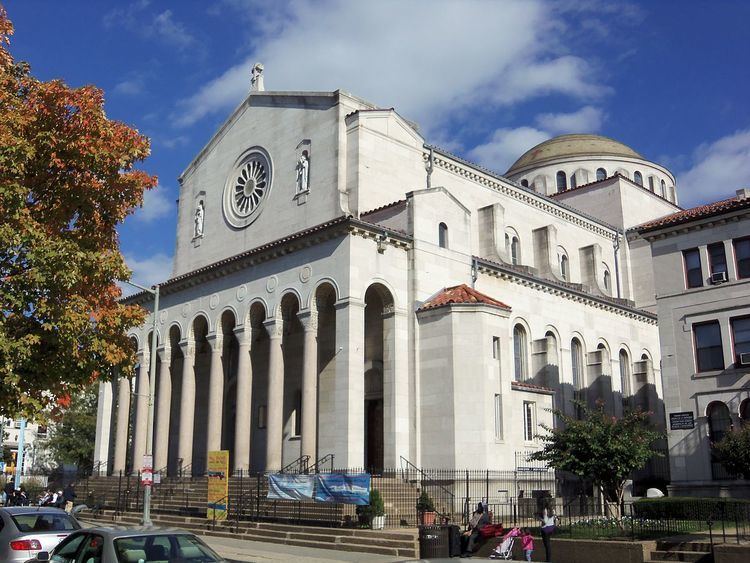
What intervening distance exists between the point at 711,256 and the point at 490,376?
1005 cm

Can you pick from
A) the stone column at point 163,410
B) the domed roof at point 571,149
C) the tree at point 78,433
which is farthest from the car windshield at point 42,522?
the tree at point 78,433

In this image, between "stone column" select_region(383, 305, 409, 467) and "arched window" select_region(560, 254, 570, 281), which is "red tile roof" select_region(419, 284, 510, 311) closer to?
"stone column" select_region(383, 305, 409, 467)

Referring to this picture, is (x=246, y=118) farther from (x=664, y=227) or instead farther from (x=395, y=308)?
(x=664, y=227)

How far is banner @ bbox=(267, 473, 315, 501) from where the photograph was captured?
26528 millimetres

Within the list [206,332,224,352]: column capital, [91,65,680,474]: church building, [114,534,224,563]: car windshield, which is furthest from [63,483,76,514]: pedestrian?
[114,534,224,563]: car windshield

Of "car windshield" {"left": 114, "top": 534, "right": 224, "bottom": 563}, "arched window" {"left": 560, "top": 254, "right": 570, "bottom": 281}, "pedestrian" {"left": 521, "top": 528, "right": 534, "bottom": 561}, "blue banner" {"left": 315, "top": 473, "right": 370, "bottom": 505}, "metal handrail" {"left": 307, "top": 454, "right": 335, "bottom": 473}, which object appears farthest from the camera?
"arched window" {"left": 560, "top": 254, "right": 570, "bottom": 281}

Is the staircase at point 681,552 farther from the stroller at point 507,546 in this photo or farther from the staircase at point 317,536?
the staircase at point 317,536

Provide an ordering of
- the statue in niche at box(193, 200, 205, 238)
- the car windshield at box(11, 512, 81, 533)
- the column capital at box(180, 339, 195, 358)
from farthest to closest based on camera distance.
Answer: the statue in niche at box(193, 200, 205, 238) → the column capital at box(180, 339, 195, 358) → the car windshield at box(11, 512, 81, 533)

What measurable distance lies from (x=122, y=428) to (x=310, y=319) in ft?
50.8

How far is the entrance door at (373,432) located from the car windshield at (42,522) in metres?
18.2

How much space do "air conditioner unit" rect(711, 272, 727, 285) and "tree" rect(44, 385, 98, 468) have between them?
170 ft

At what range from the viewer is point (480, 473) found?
28922 mm

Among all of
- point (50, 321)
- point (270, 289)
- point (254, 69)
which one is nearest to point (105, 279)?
point (50, 321)

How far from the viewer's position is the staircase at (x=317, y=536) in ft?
74.0
